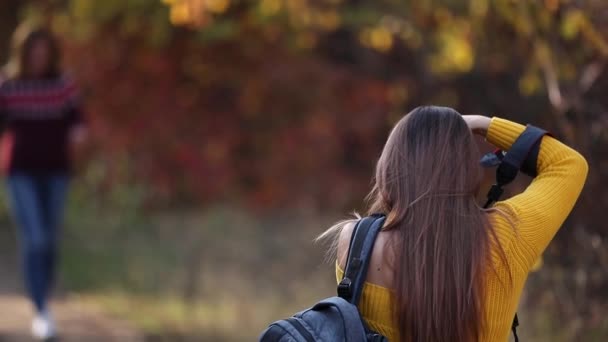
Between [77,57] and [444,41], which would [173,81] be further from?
[444,41]

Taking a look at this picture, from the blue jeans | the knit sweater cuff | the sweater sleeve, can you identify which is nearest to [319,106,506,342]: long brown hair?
the sweater sleeve

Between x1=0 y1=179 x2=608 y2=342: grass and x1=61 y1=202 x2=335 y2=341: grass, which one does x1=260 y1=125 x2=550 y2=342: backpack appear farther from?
Result: x1=61 y1=202 x2=335 y2=341: grass

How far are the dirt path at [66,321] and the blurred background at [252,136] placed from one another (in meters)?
0.03

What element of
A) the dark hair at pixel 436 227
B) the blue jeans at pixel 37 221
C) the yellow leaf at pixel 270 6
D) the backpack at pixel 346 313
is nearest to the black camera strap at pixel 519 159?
the backpack at pixel 346 313

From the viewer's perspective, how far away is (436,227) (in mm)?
2982

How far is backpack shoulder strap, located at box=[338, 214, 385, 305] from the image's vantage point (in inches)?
Result: 116

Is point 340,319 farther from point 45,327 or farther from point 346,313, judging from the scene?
point 45,327

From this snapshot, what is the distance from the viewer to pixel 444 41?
26.1ft

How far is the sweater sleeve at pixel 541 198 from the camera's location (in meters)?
3.09

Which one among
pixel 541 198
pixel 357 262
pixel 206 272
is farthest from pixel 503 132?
pixel 206 272

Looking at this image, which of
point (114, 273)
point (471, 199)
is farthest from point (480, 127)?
point (114, 273)

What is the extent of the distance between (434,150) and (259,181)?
→ 907 cm

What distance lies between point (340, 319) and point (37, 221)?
5.05 metres

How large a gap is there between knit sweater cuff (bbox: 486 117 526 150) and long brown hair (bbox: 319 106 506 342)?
25cm
